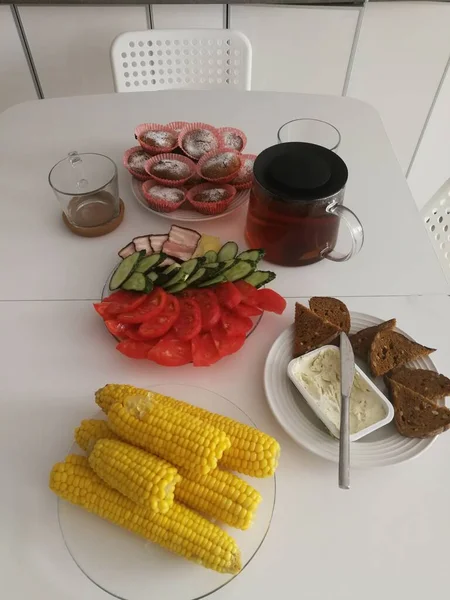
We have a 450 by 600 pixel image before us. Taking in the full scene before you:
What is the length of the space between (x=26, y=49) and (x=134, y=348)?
1614 mm

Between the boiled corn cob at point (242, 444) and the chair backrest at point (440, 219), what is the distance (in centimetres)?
108

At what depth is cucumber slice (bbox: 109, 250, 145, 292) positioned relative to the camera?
100 centimetres

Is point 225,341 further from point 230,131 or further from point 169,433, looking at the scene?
point 230,131

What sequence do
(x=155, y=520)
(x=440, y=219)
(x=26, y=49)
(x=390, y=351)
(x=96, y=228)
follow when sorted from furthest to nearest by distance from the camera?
(x=26, y=49), (x=440, y=219), (x=96, y=228), (x=390, y=351), (x=155, y=520)

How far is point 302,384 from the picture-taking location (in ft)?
2.77

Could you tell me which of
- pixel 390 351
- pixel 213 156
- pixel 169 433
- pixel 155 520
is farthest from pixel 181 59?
pixel 155 520

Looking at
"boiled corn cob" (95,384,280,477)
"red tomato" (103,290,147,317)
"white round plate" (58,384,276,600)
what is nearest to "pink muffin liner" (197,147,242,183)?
"red tomato" (103,290,147,317)

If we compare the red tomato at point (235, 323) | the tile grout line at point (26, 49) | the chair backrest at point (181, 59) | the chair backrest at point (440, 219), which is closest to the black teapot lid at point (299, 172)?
the red tomato at point (235, 323)

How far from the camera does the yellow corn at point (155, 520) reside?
0.65 m

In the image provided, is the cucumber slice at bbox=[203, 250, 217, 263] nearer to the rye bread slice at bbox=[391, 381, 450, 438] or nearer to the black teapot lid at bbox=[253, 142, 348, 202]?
the black teapot lid at bbox=[253, 142, 348, 202]

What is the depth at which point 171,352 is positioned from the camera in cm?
90

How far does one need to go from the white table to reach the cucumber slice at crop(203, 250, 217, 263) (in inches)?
4.5

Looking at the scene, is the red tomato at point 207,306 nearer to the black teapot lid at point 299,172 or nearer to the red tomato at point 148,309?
the red tomato at point 148,309

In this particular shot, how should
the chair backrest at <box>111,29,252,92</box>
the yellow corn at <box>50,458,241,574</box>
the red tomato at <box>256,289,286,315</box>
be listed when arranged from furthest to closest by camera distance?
the chair backrest at <box>111,29,252,92</box> < the red tomato at <box>256,289,286,315</box> < the yellow corn at <box>50,458,241,574</box>
